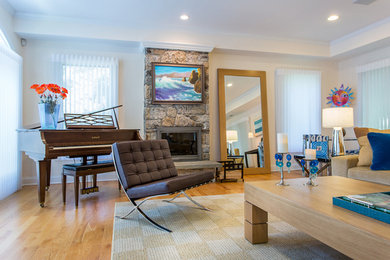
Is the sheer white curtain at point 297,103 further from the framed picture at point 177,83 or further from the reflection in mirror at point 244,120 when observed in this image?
the framed picture at point 177,83

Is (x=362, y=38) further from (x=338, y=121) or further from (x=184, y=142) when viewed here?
(x=184, y=142)

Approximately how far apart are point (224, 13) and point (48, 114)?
9.98 feet

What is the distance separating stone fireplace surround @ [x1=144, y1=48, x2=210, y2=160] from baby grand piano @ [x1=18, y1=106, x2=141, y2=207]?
1.16 m

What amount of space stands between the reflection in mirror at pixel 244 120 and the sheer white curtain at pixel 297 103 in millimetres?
540

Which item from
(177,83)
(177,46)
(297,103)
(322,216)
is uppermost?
(177,46)

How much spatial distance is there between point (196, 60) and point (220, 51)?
620mm

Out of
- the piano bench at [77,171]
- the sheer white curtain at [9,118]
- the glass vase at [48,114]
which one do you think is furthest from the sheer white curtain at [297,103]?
the sheer white curtain at [9,118]

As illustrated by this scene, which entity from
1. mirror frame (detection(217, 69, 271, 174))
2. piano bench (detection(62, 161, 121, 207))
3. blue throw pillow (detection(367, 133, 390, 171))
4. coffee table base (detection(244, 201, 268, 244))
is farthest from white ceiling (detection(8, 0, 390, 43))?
coffee table base (detection(244, 201, 268, 244))

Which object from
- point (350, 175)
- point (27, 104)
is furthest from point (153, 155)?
point (27, 104)

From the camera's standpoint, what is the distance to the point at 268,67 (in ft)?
18.6

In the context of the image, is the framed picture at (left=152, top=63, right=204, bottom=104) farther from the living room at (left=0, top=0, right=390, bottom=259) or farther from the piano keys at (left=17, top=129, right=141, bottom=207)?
the piano keys at (left=17, top=129, right=141, bottom=207)

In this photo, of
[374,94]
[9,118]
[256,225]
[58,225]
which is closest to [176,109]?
[9,118]

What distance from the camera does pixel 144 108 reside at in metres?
4.73

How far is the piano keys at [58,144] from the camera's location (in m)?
2.93
